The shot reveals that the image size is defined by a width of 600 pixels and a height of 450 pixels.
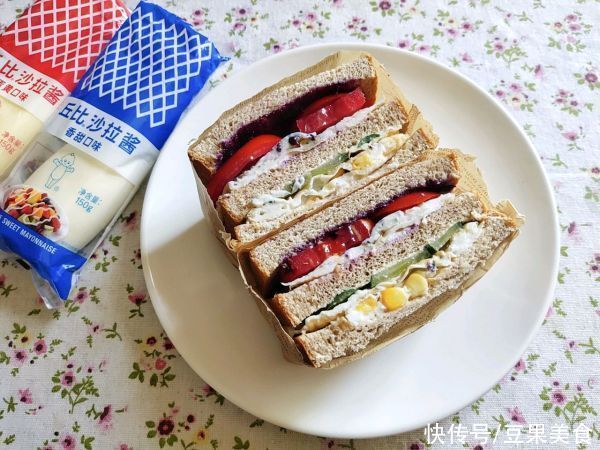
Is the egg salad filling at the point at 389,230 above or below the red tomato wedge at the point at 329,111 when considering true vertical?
below

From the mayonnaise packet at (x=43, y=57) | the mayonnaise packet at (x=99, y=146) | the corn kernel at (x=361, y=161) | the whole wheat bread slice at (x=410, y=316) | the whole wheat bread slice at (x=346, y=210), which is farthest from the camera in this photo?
the mayonnaise packet at (x=43, y=57)

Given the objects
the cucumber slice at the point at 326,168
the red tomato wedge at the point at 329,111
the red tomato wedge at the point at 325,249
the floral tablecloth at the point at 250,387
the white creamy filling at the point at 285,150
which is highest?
the red tomato wedge at the point at 329,111

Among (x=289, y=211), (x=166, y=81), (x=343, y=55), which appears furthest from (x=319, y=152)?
(x=166, y=81)

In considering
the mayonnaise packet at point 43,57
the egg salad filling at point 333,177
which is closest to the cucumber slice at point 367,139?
the egg salad filling at point 333,177

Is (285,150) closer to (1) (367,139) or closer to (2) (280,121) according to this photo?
(2) (280,121)

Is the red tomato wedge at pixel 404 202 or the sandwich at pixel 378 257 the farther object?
the red tomato wedge at pixel 404 202

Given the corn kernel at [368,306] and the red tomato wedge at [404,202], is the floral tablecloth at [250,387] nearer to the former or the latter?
the corn kernel at [368,306]
